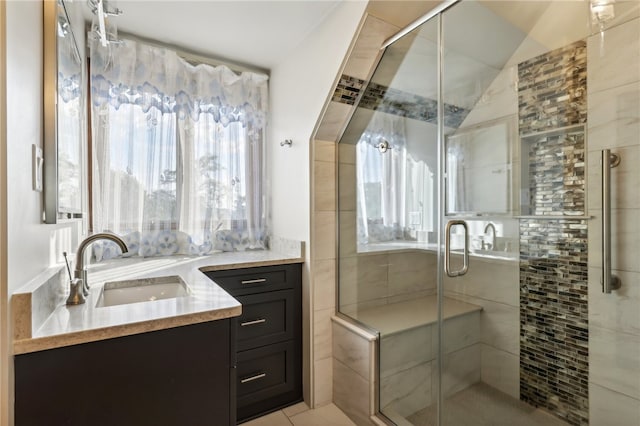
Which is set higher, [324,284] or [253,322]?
[324,284]

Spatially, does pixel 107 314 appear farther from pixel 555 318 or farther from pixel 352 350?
pixel 555 318

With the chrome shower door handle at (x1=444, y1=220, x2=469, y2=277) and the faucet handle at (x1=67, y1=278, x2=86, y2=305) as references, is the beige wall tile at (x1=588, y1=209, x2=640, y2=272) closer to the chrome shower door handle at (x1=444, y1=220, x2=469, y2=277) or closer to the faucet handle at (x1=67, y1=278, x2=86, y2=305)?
the chrome shower door handle at (x1=444, y1=220, x2=469, y2=277)

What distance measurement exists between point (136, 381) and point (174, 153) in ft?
5.31

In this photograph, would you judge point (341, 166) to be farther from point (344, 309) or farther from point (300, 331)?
point (300, 331)

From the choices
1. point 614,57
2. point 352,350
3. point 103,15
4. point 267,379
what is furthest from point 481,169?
point 103,15

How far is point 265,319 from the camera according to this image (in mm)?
1968

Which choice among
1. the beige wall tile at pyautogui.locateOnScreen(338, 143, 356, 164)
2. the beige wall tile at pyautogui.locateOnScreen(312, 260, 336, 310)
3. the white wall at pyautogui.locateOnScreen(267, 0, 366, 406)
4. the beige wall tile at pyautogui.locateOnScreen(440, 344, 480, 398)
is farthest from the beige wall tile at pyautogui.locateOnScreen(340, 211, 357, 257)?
the beige wall tile at pyautogui.locateOnScreen(440, 344, 480, 398)

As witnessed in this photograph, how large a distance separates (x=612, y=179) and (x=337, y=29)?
1552 mm

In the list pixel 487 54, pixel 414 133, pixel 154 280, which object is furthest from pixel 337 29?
pixel 154 280

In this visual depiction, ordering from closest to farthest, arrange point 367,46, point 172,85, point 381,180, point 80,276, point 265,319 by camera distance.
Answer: point 80,276, point 367,46, point 265,319, point 381,180, point 172,85

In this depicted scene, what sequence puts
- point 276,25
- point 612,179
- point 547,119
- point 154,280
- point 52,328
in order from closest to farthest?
point 52,328, point 612,179, point 154,280, point 547,119, point 276,25

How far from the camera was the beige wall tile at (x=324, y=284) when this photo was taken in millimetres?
2041

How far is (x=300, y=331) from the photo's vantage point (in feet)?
6.88

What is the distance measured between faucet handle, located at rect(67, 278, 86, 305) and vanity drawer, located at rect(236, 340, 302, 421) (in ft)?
3.12
